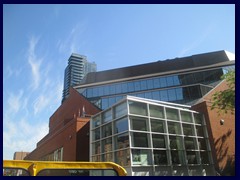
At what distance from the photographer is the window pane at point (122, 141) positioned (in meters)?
13.2

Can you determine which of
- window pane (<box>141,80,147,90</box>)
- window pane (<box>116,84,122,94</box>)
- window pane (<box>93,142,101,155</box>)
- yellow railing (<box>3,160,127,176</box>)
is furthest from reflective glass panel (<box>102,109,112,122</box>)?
window pane (<box>141,80,147,90</box>)

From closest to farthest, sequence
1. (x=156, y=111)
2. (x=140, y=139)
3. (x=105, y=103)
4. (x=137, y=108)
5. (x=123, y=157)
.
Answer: (x=123, y=157) → (x=140, y=139) → (x=137, y=108) → (x=156, y=111) → (x=105, y=103)

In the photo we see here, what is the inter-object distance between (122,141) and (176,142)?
338 centimetres

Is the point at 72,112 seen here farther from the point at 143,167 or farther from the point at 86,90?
the point at 143,167

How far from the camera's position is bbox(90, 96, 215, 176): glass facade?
13016mm

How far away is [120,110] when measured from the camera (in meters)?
14.7

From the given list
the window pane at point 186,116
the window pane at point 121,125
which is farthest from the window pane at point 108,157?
the window pane at point 186,116

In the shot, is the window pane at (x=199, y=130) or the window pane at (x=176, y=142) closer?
the window pane at (x=176, y=142)

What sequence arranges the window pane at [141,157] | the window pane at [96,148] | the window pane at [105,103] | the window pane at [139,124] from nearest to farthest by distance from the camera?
1. the window pane at [141,157]
2. the window pane at [139,124]
3. the window pane at [96,148]
4. the window pane at [105,103]

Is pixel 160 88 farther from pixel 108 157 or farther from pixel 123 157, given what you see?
pixel 123 157

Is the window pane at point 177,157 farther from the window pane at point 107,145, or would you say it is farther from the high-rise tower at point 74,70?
the high-rise tower at point 74,70

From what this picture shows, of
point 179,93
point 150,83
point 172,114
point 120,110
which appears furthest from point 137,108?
point 150,83

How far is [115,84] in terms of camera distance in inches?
1791

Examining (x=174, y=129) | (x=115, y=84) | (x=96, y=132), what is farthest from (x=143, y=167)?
(x=115, y=84)
